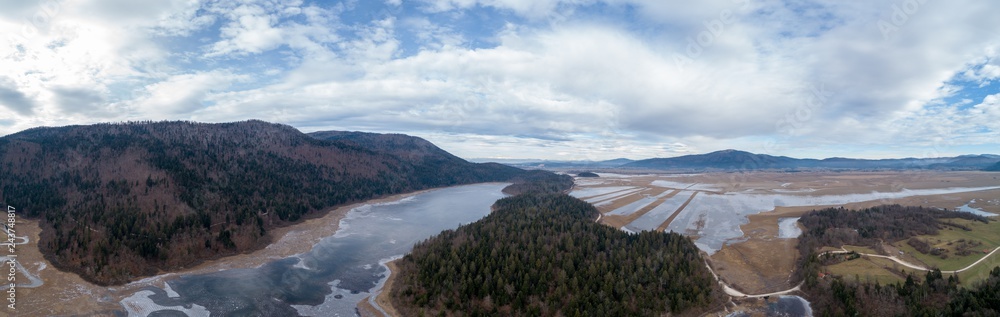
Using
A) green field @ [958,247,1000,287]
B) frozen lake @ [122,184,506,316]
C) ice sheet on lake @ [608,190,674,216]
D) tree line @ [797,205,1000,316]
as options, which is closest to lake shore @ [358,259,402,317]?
frozen lake @ [122,184,506,316]

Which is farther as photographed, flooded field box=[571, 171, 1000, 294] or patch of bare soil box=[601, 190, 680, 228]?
patch of bare soil box=[601, 190, 680, 228]

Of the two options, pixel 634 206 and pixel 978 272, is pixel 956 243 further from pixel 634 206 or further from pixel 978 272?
pixel 634 206

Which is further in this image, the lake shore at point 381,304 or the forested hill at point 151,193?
the forested hill at point 151,193

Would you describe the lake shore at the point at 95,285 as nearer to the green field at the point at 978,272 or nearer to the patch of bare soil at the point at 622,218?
the patch of bare soil at the point at 622,218

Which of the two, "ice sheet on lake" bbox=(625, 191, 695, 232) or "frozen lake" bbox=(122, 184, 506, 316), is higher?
"ice sheet on lake" bbox=(625, 191, 695, 232)

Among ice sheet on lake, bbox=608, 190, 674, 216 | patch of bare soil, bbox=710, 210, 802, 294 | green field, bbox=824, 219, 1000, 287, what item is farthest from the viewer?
ice sheet on lake, bbox=608, 190, 674, 216

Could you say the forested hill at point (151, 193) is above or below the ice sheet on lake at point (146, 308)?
above

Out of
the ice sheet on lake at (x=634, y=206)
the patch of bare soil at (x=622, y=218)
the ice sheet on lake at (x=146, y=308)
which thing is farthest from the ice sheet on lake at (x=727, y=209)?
the ice sheet on lake at (x=146, y=308)

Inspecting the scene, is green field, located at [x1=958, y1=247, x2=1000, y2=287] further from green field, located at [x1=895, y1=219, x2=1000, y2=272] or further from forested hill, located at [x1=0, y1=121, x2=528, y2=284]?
forested hill, located at [x1=0, y1=121, x2=528, y2=284]
